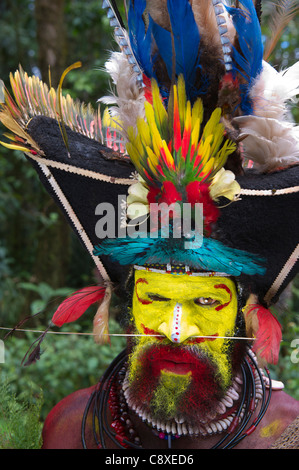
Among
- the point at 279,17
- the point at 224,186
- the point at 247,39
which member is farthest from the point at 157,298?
the point at 279,17

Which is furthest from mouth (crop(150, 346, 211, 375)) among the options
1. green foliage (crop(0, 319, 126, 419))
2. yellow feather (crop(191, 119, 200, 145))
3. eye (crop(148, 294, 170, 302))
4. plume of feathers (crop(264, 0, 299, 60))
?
green foliage (crop(0, 319, 126, 419))

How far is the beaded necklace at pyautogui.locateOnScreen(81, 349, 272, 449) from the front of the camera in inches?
63.3

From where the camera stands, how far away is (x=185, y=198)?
1.38m

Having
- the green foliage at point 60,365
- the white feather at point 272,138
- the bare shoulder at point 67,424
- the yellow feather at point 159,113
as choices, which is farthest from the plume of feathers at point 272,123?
the green foliage at point 60,365

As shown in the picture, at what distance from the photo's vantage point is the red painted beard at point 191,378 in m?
1.50

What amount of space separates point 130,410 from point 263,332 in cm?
60

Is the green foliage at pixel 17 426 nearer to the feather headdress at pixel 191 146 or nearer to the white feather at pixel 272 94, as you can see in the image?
the feather headdress at pixel 191 146

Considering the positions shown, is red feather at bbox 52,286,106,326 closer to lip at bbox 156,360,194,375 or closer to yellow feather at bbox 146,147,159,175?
lip at bbox 156,360,194,375

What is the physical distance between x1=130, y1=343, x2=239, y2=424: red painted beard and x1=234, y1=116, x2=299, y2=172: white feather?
68 centimetres

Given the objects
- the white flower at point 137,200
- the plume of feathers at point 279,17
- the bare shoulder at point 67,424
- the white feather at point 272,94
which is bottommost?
the bare shoulder at point 67,424

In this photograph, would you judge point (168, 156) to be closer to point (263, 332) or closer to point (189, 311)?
point (189, 311)

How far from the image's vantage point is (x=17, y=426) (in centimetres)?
171

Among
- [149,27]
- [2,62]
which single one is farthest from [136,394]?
[2,62]

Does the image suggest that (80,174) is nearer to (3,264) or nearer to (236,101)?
(236,101)
